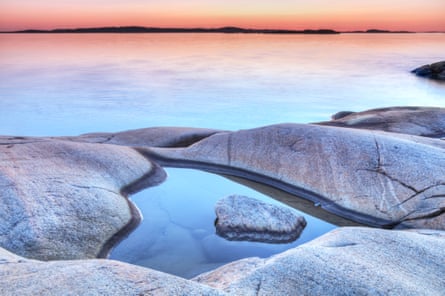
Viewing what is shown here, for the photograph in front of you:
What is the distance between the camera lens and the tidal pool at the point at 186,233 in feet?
16.6

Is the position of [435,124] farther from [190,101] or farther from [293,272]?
[190,101]

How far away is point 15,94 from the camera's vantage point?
861 inches

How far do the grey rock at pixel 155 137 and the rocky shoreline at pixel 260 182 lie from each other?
126 mm

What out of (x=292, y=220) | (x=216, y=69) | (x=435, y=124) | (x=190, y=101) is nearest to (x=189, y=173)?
(x=292, y=220)

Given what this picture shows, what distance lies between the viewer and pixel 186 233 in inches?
228

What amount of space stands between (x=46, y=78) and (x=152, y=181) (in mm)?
23654

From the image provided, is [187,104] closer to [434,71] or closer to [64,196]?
[64,196]

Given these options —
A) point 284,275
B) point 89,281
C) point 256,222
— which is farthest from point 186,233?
point 89,281

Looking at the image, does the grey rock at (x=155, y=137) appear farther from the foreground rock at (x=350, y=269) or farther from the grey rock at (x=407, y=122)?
the foreground rock at (x=350, y=269)

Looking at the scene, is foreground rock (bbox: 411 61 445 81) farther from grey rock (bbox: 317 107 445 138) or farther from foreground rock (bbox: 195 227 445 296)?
foreground rock (bbox: 195 227 445 296)

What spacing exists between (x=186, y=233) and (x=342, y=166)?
2.79m

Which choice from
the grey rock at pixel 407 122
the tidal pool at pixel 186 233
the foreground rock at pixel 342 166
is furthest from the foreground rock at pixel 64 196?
the grey rock at pixel 407 122

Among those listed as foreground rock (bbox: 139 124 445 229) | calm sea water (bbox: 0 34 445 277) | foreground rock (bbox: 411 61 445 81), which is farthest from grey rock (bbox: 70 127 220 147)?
foreground rock (bbox: 411 61 445 81)

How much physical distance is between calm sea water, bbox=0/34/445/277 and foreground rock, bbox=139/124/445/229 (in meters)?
0.50
